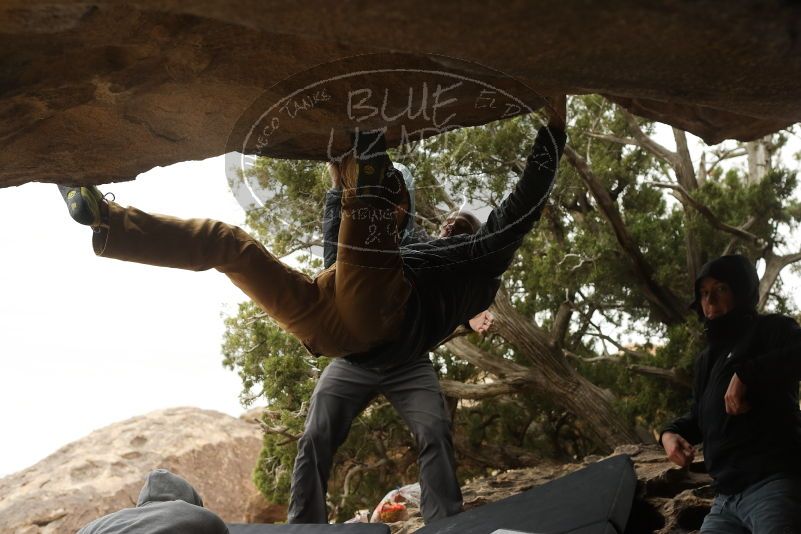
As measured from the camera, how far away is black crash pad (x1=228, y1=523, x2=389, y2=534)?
3.55 metres

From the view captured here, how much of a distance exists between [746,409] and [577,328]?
184 inches

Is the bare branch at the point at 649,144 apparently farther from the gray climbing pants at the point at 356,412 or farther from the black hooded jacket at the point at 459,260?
the black hooded jacket at the point at 459,260

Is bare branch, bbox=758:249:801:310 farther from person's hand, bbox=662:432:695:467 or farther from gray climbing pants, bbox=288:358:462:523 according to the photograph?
gray climbing pants, bbox=288:358:462:523

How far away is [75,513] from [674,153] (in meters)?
7.03

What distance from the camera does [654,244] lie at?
21.6ft

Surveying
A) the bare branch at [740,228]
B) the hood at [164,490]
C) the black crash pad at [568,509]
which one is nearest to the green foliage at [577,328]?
the bare branch at [740,228]

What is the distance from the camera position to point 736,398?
2984mm

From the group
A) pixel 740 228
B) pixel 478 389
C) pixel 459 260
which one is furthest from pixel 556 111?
pixel 740 228

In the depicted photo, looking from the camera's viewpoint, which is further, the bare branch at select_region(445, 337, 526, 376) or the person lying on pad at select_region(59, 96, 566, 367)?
the bare branch at select_region(445, 337, 526, 376)

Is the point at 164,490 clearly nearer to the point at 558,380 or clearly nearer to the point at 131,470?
the point at 558,380

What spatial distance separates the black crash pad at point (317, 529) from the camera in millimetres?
3547

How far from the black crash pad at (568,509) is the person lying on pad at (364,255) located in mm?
901

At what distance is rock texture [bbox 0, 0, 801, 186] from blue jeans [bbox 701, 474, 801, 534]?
4.48 feet

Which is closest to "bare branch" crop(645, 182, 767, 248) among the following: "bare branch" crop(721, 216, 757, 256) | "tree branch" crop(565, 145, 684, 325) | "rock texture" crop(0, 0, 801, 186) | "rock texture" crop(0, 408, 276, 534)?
"bare branch" crop(721, 216, 757, 256)
